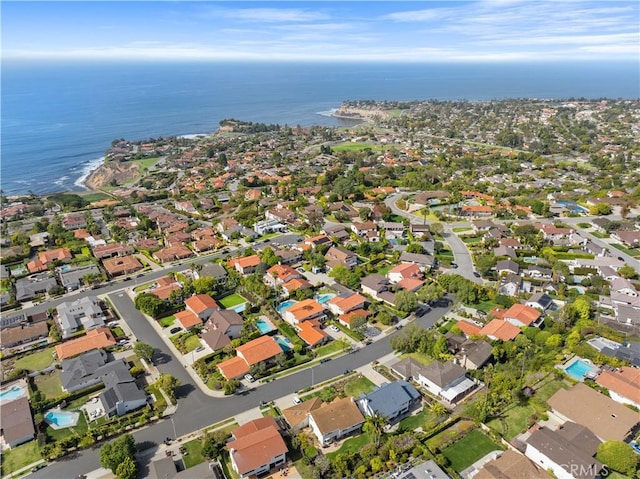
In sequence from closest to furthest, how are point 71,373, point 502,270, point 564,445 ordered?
point 564,445, point 71,373, point 502,270

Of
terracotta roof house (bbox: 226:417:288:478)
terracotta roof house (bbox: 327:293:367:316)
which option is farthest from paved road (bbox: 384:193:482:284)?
terracotta roof house (bbox: 226:417:288:478)

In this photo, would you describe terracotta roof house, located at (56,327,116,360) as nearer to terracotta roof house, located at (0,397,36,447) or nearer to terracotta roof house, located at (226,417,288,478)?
terracotta roof house, located at (0,397,36,447)

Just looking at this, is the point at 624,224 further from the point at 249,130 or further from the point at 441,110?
the point at 441,110

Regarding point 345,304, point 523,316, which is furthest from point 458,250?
point 345,304

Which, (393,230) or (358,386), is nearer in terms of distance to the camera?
(358,386)

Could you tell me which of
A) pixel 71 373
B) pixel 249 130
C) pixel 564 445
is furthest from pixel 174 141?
pixel 564 445

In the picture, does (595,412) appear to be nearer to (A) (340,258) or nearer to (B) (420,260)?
(B) (420,260)

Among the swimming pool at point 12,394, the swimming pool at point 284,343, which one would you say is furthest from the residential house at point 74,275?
the swimming pool at point 284,343
